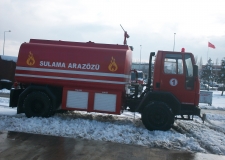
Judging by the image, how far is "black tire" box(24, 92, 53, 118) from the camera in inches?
412

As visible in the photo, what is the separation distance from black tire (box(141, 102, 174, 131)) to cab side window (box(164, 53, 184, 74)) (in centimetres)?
127

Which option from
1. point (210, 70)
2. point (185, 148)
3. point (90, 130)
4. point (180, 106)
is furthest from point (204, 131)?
point (210, 70)

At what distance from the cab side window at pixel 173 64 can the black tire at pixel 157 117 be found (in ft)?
4.16

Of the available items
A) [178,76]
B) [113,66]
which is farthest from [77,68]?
[178,76]

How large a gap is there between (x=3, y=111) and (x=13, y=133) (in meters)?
4.14

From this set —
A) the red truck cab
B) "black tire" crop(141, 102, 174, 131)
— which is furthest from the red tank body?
the red truck cab

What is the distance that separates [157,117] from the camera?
9703 millimetres

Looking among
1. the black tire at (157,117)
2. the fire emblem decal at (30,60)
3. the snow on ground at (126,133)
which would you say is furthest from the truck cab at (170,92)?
the fire emblem decal at (30,60)

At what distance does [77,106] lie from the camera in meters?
10.4

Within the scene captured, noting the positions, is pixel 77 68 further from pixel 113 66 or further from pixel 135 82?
pixel 135 82

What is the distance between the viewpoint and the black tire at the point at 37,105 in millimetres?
10461

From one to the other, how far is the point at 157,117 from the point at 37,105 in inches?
185

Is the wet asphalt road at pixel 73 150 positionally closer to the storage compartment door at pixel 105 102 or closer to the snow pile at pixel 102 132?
the snow pile at pixel 102 132

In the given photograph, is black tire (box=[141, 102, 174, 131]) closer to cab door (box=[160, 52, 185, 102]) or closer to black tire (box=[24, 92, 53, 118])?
cab door (box=[160, 52, 185, 102])
